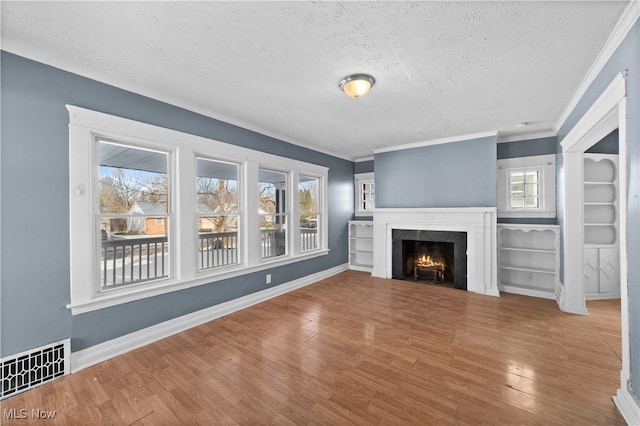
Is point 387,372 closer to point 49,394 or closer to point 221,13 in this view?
point 49,394

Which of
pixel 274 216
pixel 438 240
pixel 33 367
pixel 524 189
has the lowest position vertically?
pixel 33 367

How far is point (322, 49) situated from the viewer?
204 centimetres

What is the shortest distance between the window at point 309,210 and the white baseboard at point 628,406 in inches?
167

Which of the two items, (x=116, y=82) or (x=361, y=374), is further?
(x=116, y=82)

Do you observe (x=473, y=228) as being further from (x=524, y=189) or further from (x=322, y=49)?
(x=322, y=49)

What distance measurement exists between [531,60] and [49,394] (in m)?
4.76

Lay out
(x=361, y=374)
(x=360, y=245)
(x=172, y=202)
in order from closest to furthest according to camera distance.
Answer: (x=361, y=374) < (x=172, y=202) < (x=360, y=245)

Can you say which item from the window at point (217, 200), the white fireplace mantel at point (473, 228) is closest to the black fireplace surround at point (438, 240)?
the white fireplace mantel at point (473, 228)

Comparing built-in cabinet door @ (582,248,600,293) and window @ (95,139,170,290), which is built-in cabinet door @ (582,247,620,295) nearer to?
built-in cabinet door @ (582,248,600,293)

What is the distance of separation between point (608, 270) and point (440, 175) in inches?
112

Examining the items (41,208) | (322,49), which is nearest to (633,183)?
(322,49)

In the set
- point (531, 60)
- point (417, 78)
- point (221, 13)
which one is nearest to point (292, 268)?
point (417, 78)

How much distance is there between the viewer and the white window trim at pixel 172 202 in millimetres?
2281

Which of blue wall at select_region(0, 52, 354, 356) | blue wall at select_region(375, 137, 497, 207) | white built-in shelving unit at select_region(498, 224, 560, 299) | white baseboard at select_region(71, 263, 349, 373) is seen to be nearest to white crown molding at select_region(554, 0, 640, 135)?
blue wall at select_region(375, 137, 497, 207)
